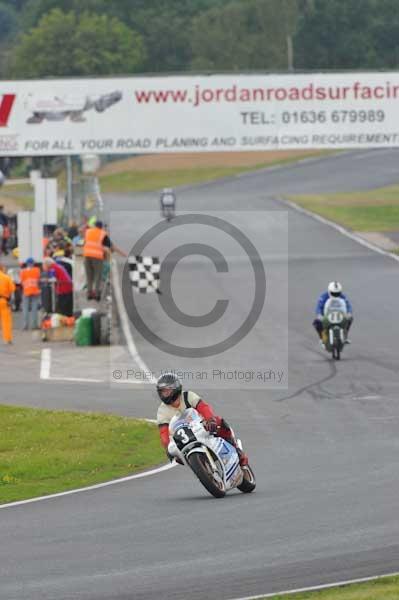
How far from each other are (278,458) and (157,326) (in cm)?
1621

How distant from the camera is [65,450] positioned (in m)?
17.2

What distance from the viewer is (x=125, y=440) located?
17.8 metres

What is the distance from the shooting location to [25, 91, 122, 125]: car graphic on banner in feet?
131

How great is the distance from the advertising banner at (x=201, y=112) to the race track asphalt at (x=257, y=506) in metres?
10.8

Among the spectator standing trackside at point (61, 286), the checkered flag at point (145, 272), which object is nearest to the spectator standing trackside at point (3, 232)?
the spectator standing trackside at point (61, 286)

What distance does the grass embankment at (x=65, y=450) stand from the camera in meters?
15.0

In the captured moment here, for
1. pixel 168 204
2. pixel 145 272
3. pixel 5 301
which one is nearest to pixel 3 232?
pixel 168 204

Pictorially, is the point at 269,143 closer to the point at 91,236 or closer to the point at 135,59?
the point at 91,236

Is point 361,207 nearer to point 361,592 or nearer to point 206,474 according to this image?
point 206,474

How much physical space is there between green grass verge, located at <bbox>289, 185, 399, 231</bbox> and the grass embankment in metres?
31.5

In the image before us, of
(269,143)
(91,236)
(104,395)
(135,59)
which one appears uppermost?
(135,59)

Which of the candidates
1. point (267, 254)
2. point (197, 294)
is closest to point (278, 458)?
point (197, 294)

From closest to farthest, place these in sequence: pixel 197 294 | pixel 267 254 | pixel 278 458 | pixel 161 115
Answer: pixel 278 458 → pixel 197 294 → pixel 161 115 → pixel 267 254

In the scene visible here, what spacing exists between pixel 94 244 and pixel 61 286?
1.24 m
